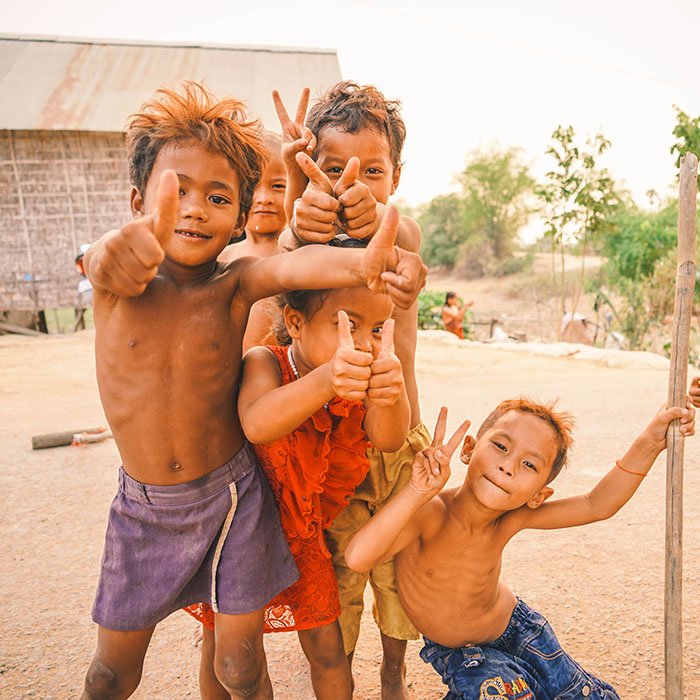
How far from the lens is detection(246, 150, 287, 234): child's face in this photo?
230cm

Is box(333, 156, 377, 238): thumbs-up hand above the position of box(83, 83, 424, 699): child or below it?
above

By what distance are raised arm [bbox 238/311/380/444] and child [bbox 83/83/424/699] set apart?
0.07 meters

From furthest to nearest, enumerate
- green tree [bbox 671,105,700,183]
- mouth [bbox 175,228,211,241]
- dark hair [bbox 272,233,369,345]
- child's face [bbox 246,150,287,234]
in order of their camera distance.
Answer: green tree [bbox 671,105,700,183] < child's face [bbox 246,150,287,234] < dark hair [bbox 272,233,369,345] < mouth [bbox 175,228,211,241]

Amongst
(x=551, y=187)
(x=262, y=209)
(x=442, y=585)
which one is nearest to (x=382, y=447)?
(x=442, y=585)

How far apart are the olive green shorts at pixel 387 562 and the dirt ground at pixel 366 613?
30 cm

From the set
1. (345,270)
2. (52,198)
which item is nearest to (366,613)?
(345,270)

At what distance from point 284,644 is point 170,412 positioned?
132 cm

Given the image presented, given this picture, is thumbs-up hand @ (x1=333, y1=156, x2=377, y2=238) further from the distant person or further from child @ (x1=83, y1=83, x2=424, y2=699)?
the distant person

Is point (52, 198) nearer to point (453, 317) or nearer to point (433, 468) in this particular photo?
point (453, 317)

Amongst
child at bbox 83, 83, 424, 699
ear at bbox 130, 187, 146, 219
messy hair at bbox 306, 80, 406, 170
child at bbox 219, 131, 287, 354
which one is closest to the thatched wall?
child at bbox 219, 131, 287, 354

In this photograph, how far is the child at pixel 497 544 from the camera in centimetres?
171

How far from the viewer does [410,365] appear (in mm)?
1868

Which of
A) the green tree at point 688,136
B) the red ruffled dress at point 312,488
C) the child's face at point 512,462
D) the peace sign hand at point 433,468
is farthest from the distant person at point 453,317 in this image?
the peace sign hand at point 433,468

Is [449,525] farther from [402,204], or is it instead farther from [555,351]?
[402,204]
